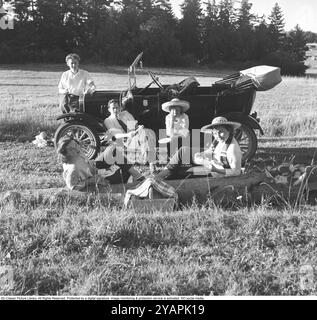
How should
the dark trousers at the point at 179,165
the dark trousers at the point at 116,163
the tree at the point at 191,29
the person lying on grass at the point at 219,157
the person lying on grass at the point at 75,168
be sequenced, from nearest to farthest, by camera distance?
1. the person lying on grass at the point at 75,168
2. the person lying on grass at the point at 219,157
3. the dark trousers at the point at 179,165
4. the dark trousers at the point at 116,163
5. the tree at the point at 191,29

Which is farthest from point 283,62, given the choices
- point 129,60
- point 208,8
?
point 129,60

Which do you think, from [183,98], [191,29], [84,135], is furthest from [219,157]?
[191,29]

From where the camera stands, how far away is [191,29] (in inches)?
2079

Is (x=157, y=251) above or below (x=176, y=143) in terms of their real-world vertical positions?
below

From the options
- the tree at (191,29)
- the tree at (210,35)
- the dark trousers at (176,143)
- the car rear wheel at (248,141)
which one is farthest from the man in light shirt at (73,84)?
the tree at (191,29)

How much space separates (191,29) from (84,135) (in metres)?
47.9

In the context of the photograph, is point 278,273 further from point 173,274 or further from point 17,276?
point 17,276

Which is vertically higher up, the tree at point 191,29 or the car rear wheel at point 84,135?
the tree at point 191,29

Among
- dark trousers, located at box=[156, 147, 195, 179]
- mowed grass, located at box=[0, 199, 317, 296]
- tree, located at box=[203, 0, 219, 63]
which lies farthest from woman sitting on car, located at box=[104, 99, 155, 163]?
tree, located at box=[203, 0, 219, 63]

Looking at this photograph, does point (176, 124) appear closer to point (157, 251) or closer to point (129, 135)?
point (129, 135)

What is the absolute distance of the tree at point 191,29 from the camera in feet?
171

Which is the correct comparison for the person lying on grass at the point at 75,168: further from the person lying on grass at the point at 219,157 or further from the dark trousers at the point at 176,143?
the dark trousers at the point at 176,143

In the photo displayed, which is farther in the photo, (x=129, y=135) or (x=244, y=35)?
(x=244, y=35)

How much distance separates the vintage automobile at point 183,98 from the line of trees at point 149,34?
121 feet
